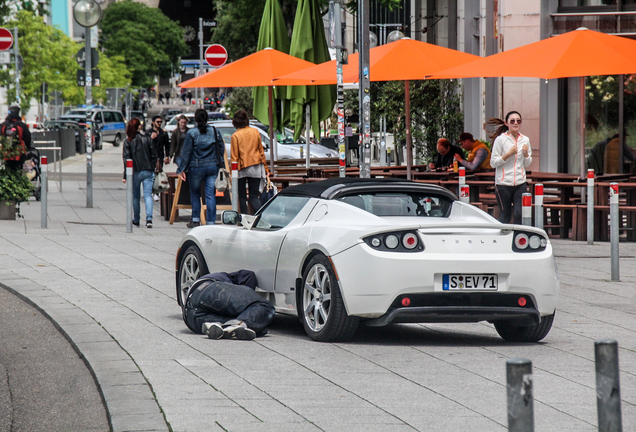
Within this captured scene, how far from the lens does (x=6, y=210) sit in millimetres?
16797

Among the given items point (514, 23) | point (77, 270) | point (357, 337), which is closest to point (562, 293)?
point (357, 337)

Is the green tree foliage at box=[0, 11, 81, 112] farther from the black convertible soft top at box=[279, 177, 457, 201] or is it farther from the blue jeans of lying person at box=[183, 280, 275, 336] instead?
the blue jeans of lying person at box=[183, 280, 275, 336]

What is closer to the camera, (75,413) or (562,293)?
(75,413)

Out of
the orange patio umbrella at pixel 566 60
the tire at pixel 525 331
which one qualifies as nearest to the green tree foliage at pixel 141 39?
the orange patio umbrella at pixel 566 60

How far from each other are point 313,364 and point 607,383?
3328 mm

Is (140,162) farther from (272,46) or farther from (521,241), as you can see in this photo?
(521,241)

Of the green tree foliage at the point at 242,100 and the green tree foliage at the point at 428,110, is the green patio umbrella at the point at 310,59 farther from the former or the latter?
the green tree foliage at the point at 242,100

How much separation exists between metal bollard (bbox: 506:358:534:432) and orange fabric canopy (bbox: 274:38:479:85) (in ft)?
40.0

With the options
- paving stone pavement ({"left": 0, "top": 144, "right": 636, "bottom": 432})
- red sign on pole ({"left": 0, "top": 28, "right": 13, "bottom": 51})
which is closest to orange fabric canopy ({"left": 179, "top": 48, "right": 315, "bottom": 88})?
paving stone pavement ({"left": 0, "top": 144, "right": 636, "bottom": 432})

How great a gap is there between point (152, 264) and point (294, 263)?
457 centimetres

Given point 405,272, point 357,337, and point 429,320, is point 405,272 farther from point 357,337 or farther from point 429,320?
point 357,337

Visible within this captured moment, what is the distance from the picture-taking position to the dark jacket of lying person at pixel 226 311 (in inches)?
287

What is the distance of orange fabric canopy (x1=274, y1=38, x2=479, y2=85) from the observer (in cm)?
1523

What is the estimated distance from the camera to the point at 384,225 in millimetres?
6824
